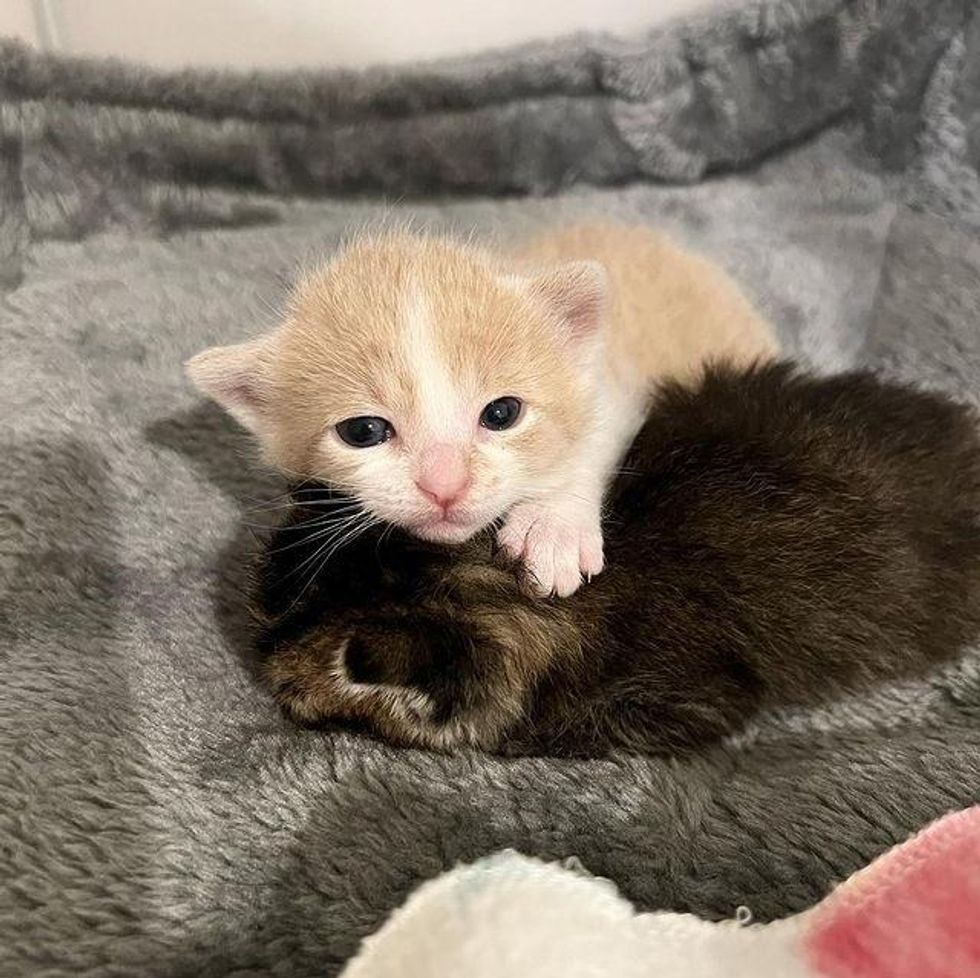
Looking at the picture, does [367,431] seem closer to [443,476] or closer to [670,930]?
[443,476]

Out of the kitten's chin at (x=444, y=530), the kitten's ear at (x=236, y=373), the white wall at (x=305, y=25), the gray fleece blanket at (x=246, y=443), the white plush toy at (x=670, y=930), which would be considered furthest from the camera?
the white wall at (x=305, y=25)

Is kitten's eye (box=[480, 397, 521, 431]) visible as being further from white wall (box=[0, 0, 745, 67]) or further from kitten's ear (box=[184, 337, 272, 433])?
white wall (box=[0, 0, 745, 67])

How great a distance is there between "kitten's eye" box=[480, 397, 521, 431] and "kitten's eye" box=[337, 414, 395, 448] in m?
0.09

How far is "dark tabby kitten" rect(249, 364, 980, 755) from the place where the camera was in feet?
2.82

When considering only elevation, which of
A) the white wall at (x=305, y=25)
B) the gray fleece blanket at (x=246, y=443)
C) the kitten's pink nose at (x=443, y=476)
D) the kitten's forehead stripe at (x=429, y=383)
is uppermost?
the white wall at (x=305, y=25)

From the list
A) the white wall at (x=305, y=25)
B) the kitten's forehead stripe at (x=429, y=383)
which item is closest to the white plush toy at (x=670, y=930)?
the kitten's forehead stripe at (x=429, y=383)

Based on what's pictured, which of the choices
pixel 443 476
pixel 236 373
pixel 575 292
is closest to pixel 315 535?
pixel 443 476

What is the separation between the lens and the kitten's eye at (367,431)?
37.2 inches

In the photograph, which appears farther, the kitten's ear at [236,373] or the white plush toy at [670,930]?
the kitten's ear at [236,373]

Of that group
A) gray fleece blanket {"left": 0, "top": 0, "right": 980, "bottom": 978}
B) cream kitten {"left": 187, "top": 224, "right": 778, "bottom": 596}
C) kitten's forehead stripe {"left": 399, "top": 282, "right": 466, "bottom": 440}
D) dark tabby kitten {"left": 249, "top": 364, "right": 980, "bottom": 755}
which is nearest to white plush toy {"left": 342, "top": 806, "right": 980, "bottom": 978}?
gray fleece blanket {"left": 0, "top": 0, "right": 980, "bottom": 978}

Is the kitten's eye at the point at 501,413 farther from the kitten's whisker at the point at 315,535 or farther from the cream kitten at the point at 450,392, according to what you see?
the kitten's whisker at the point at 315,535

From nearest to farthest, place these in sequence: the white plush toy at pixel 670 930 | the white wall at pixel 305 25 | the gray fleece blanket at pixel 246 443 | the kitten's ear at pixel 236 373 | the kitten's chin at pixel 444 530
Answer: the white plush toy at pixel 670 930
the gray fleece blanket at pixel 246 443
the kitten's chin at pixel 444 530
the kitten's ear at pixel 236 373
the white wall at pixel 305 25

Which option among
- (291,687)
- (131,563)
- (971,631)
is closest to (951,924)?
(971,631)

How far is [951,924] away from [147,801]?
0.60 metres
